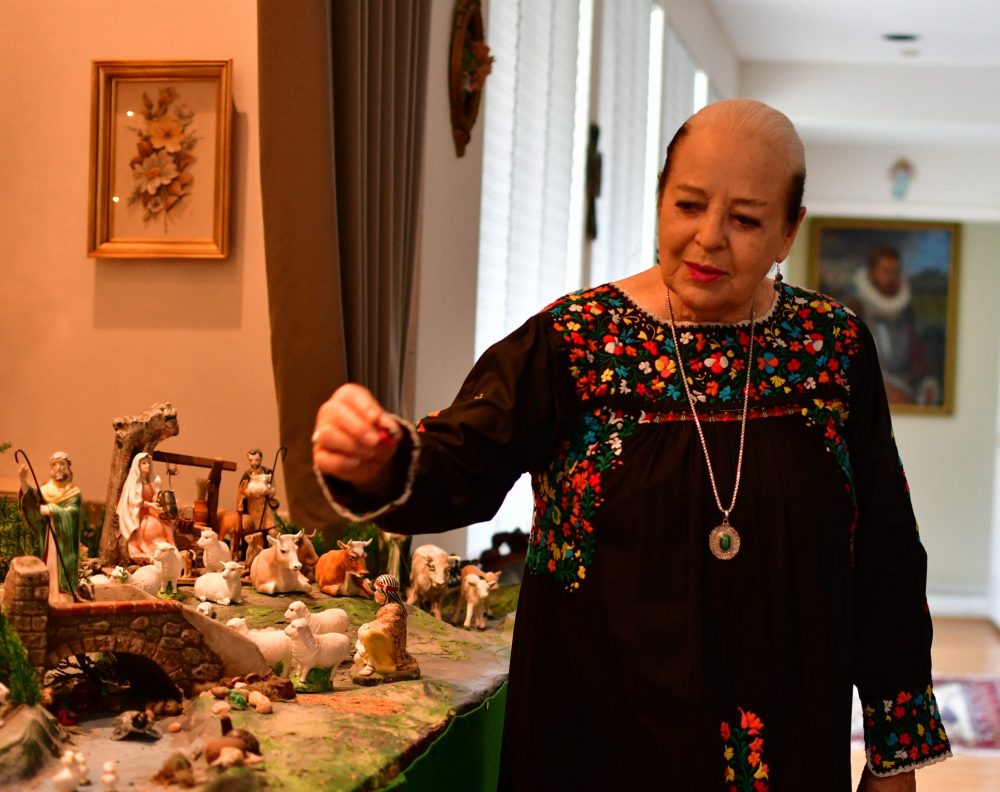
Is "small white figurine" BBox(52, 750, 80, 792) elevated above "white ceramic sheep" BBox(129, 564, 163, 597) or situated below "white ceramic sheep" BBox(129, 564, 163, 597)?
below

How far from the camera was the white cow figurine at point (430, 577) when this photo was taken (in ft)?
8.84

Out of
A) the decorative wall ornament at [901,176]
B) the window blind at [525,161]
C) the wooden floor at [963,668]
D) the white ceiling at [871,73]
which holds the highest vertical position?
the white ceiling at [871,73]

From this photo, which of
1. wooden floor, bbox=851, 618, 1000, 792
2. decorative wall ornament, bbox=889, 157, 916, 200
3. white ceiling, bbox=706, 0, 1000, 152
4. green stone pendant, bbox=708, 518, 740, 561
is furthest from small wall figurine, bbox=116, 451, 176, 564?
decorative wall ornament, bbox=889, 157, 916, 200

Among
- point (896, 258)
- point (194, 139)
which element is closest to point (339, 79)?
point (194, 139)

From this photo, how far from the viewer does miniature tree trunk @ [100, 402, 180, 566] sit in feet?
7.84

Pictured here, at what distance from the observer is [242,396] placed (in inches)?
121

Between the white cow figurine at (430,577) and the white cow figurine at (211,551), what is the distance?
1.32 ft

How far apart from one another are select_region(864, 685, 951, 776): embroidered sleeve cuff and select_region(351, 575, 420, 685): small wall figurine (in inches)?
28.4

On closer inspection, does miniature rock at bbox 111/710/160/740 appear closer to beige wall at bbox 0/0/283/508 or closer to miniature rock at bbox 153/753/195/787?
miniature rock at bbox 153/753/195/787

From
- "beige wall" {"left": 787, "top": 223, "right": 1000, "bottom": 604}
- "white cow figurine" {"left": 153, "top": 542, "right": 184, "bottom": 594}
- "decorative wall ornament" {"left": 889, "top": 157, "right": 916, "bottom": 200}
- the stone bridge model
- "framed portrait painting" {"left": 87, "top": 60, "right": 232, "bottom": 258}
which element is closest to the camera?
the stone bridge model

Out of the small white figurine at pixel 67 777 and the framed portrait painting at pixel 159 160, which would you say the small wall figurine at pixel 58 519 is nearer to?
the small white figurine at pixel 67 777

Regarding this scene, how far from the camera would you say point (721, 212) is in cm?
165

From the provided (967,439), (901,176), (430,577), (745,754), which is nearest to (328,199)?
(430,577)

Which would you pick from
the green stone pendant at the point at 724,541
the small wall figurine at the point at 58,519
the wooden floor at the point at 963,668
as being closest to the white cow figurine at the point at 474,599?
the small wall figurine at the point at 58,519
